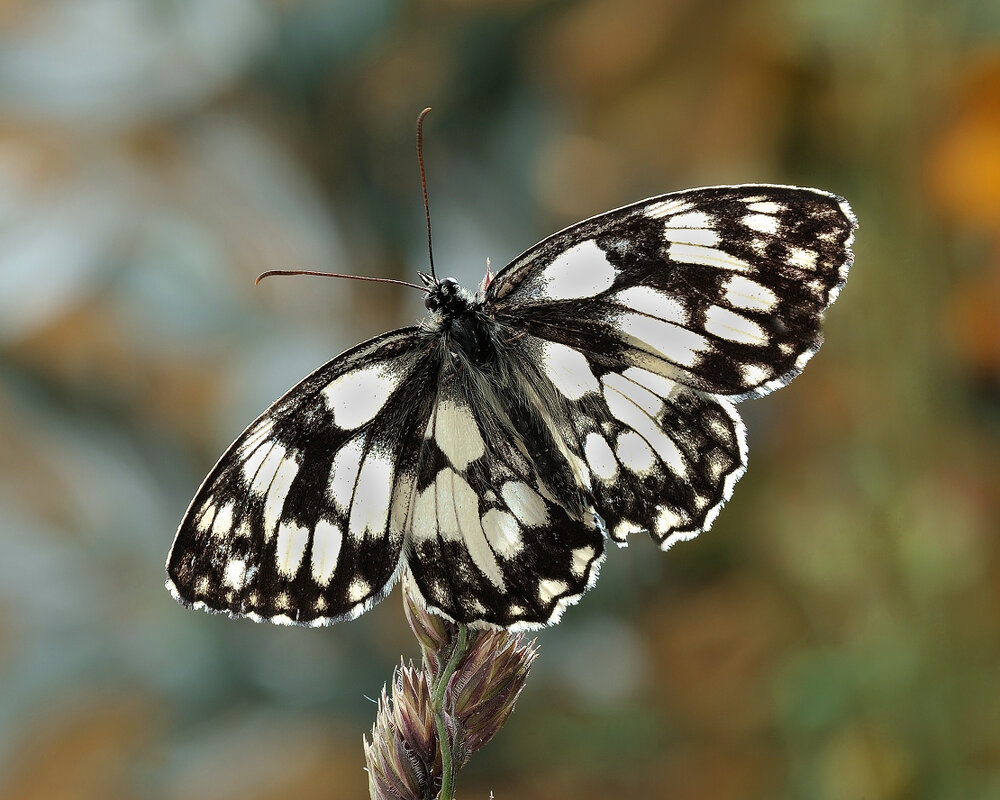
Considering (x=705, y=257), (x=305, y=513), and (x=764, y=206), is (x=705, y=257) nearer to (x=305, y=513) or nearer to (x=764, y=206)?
(x=764, y=206)

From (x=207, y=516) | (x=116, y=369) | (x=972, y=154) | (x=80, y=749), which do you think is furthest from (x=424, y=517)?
(x=80, y=749)

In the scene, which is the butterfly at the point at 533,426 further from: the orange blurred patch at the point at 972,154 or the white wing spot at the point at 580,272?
the orange blurred patch at the point at 972,154

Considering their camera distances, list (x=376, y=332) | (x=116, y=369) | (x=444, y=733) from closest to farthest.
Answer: (x=444, y=733), (x=376, y=332), (x=116, y=369)

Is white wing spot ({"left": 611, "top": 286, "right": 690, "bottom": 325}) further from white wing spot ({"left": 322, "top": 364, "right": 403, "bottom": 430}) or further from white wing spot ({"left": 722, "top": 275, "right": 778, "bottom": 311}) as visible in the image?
white wing spot ({"left": 322, "top": 364, "right": 403, "bottom": 430})

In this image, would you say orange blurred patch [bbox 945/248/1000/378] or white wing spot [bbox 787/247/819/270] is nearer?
white wing spot [bbox 787/247/819/270]

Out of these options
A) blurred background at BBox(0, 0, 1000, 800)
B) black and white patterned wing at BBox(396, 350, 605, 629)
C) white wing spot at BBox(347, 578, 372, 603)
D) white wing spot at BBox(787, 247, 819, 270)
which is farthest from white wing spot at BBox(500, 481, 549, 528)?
blurred background at BBox(0, 0, 1000, 800)

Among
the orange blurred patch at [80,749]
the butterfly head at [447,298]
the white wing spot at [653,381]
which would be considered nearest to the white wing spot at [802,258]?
the white wing spot at [653,381]
